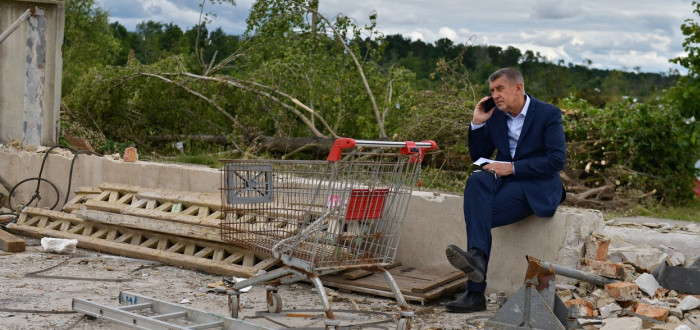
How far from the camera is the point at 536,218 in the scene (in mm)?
5848

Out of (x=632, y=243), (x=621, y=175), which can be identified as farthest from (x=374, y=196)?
(x=621, y=175)

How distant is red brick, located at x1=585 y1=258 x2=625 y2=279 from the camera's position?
559 centimetres

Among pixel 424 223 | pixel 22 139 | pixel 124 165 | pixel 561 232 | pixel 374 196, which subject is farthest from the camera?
pixel 22 139

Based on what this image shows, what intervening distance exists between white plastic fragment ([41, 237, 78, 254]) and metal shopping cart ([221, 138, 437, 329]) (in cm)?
266

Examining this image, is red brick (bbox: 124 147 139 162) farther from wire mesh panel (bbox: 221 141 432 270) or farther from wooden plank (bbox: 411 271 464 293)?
wooden plank (bbox: 411 271 464 293)

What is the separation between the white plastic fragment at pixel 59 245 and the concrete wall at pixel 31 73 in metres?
2.99

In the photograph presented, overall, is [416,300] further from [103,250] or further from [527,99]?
[103,250]

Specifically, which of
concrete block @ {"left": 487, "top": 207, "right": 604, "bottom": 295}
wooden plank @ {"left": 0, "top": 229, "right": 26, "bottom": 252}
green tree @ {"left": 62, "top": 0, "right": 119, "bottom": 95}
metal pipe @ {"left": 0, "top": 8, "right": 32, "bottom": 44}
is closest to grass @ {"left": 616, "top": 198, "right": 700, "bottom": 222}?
concrete block @ {"left": 487, "top": 207, "right": 604, "bottom": 295}

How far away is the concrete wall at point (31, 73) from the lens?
10148 mm

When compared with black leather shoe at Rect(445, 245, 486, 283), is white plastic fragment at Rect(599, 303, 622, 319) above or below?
below

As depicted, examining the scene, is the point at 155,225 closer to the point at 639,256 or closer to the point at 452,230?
the point at 452,230

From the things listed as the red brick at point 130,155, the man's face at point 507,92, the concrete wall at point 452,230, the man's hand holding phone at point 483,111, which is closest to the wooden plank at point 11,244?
the concrete wall at point 452,230

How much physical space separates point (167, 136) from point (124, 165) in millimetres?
4083

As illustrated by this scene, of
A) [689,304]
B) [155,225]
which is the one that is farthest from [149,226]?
[689,304]
